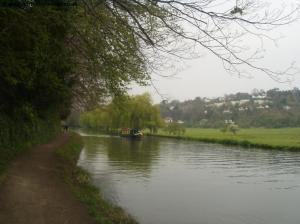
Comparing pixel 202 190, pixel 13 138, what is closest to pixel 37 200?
pixel 13 138

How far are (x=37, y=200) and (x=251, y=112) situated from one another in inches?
4994

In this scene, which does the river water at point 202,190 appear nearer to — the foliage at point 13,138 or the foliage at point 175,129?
the foliage at point 13,138

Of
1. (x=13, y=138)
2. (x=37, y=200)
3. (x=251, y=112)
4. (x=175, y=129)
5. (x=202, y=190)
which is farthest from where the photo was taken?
(x=251, y=112)

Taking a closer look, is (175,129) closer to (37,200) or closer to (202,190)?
(202,190)

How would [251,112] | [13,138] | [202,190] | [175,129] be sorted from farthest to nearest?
1. [251,112]
2. [175,129]
3. [202,190]
4. [13,138]

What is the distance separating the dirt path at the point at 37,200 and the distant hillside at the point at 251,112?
3434 inches

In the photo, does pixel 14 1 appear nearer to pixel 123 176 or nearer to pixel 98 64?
pixel 98 64

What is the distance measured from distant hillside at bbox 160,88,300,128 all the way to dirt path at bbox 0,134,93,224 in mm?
87214

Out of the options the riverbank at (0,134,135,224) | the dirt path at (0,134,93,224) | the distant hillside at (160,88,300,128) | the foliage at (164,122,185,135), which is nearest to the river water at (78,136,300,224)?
the riverbank at (0,134,135,224)

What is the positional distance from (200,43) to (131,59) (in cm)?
234

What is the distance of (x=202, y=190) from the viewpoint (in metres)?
20.5

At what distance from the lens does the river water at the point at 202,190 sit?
602 inches

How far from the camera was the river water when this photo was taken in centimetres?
1528

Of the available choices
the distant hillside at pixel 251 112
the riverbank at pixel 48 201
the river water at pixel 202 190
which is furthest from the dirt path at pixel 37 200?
the distant hillside at pixel 251 112
